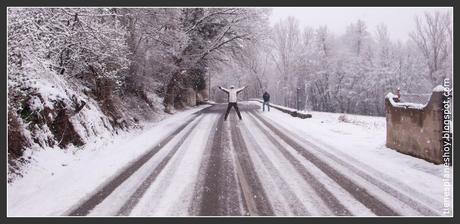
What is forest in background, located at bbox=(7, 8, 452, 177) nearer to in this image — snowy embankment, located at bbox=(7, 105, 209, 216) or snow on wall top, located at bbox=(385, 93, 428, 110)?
snowy embankment, located at bbox=(7, 105, 209, 216)

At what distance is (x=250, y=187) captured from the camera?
6.84 meters

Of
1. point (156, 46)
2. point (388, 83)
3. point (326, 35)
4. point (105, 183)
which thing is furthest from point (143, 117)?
point (326, 35)

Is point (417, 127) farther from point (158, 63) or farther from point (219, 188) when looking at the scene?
point (158, 63)

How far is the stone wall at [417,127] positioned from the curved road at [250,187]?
161 cm

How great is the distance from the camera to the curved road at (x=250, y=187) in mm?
5680

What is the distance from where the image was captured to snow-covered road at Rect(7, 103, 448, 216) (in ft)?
18.7

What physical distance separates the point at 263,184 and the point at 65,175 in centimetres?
416

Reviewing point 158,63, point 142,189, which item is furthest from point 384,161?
point 158,63

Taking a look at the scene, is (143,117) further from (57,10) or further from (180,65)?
(57,10)

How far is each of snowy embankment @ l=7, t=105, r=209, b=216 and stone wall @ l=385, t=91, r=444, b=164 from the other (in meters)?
6.86

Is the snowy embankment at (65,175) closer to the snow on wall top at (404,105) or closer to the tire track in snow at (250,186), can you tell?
the tire track in snow at (250,186)

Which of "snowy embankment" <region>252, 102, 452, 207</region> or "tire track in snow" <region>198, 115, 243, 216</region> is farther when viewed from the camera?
"snowy embankment" <region>252, 102, 452, 207</region>

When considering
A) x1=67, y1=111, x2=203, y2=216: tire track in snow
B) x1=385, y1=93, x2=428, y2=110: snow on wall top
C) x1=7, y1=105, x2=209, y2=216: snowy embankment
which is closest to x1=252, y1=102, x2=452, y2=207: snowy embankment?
x1=385, y1=93, x2=428, y2=110: snow on wall top

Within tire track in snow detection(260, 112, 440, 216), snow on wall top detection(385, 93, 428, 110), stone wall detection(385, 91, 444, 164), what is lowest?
tire track in snow detection(260, 112, 440, 216)
